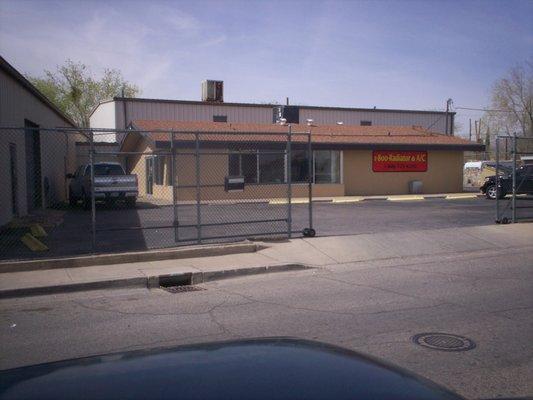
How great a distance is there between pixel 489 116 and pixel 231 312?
54.4 meters

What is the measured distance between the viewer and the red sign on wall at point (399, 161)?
2980 cm

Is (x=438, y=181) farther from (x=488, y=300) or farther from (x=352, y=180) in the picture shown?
(x=488, y=300)

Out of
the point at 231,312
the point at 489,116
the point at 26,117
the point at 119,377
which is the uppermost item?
the point at 489,116

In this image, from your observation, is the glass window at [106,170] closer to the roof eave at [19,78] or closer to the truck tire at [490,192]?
the roof eave at [19,78]

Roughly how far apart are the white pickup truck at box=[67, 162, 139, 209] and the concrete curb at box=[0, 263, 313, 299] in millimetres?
9255

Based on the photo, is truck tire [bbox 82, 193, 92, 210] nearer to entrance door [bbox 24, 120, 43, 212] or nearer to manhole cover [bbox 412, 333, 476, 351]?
entrance door [bbox 24, 120, 43, 212]

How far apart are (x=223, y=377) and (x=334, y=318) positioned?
4869mm

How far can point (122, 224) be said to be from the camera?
54.6 feet

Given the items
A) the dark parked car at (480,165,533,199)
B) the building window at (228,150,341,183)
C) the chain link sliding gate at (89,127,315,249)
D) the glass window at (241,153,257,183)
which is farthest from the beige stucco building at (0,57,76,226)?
the dark parked car at (480,165,533,199)

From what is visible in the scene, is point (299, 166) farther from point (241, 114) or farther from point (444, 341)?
point (444, 341)

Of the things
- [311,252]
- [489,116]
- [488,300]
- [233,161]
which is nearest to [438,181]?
[233,161]

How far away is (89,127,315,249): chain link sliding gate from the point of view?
502 inches

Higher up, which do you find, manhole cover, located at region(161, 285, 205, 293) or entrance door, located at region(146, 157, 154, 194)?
entrance door, located at region(146, 157, 154, 194)

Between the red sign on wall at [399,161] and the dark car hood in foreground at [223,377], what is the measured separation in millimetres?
27994
